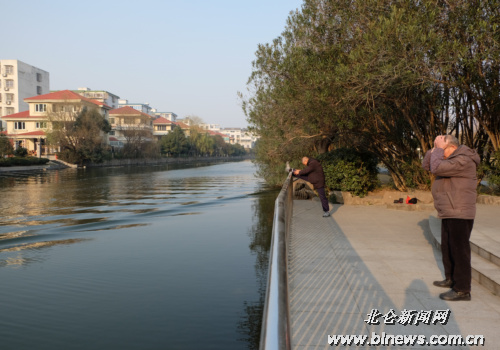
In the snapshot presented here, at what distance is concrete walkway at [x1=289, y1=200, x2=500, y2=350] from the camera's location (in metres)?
4.53

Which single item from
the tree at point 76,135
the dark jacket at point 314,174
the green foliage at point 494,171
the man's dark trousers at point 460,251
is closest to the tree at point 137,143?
the tree at point 76,135

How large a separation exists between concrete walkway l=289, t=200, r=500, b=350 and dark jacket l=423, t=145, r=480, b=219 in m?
1.07

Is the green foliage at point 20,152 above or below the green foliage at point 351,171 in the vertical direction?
above

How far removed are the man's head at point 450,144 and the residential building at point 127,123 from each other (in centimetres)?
7909

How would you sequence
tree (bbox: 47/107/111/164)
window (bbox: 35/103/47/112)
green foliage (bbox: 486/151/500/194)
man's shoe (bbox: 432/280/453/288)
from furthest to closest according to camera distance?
window (bbox: 35/103/47/112) → tree (bbox: 47/107/111/164) → green foliage (bbox: 486/151/500/194) → man's shoe (bbox: 432/280/453/288)

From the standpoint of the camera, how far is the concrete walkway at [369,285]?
4531 millimetres

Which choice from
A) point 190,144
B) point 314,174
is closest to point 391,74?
point 314,174

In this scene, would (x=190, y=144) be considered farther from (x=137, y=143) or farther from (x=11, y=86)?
(x=11, y=86)

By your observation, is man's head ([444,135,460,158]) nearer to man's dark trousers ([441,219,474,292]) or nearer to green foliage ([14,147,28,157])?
man's dark trousers ([441,219,474,292])

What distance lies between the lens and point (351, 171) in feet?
50.2

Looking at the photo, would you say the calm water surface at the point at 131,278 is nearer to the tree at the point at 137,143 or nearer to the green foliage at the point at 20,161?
A: the green foliage at the point at 20,161

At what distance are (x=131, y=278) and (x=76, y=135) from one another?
183ft

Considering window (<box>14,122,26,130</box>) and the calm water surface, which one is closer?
the calm water surface

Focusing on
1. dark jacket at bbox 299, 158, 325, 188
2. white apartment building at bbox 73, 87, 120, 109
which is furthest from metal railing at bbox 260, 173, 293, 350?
white apartment building at bbox 73, 87, 120, 109
